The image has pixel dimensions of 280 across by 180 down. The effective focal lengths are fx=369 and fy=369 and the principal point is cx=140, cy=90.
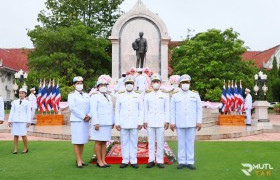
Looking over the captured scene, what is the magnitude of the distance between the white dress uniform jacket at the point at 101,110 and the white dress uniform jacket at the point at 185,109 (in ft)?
4.11

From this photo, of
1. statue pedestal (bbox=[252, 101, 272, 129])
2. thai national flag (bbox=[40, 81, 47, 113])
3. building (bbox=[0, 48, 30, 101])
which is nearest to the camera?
statue pedestal (bbox=[252, 101, 272, 129])

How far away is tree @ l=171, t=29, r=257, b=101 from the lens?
29188 mm

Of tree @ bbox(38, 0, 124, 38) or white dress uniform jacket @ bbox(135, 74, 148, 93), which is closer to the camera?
white dress uniform jacket @ bbox(135, 74, 148, 93)

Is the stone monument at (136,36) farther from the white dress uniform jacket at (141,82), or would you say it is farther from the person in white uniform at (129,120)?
the person in white uniform at (129,120)

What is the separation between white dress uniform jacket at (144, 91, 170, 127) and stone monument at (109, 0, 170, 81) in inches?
523

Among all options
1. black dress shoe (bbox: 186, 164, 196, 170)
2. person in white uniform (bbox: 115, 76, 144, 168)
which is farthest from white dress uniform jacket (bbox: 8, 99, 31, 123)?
black dress shoe (bbox: 186, 164, 196, 170)

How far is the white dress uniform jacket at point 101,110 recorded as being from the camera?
721 centimetres

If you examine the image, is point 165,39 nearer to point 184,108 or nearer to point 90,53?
point 90,53

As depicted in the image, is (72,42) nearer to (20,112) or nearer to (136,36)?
(136,36)

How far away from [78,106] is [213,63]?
23.2 meters

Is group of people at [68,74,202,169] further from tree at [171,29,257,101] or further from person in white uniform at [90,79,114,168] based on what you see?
tree at [171,29,257,101]

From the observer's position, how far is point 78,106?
283 inches

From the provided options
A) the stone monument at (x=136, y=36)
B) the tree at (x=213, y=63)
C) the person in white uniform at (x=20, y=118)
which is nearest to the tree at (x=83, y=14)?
the tree at (x=213, y=63)

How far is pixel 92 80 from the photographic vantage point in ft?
98.7
